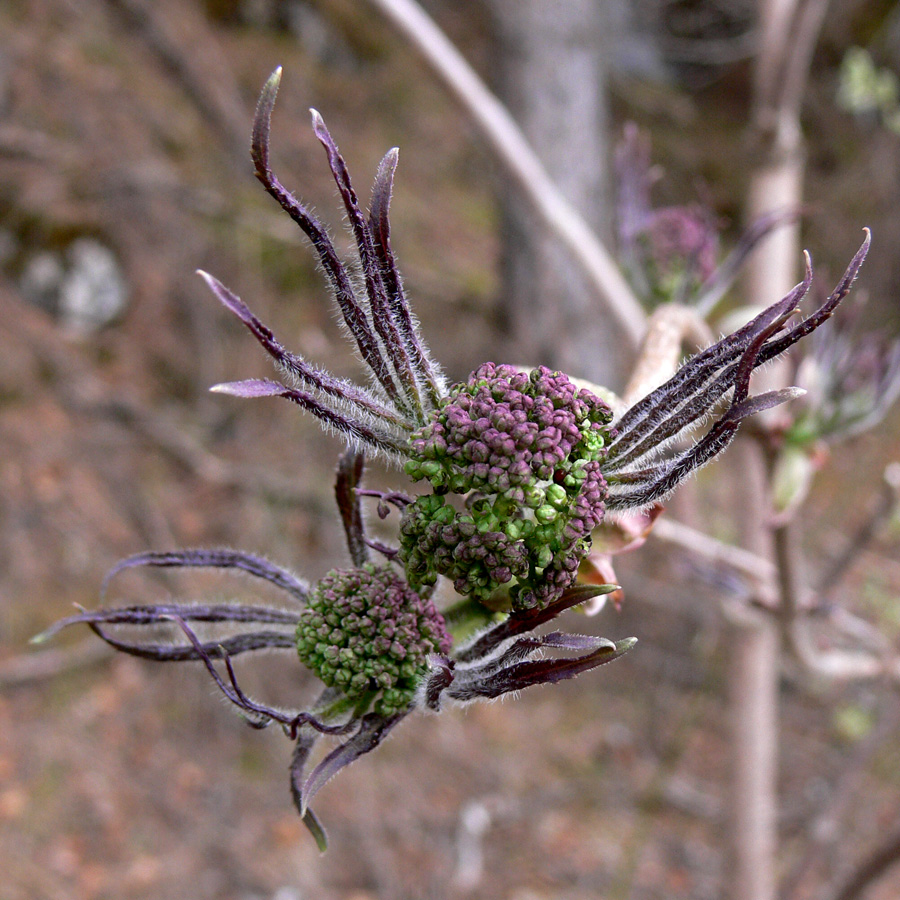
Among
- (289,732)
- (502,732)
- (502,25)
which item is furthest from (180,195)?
(289,732)

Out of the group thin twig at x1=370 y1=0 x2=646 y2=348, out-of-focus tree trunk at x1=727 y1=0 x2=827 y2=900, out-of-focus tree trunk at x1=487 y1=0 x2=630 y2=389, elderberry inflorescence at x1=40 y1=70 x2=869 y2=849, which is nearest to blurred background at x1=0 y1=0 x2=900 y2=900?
out-of-focus tree trunk at x1=487 y1=0 x2=630 y2=389

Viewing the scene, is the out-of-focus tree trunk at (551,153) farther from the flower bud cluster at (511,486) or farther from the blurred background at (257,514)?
the flower bud cluster at (511,486)

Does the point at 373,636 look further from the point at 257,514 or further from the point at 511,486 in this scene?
the point at 257,514

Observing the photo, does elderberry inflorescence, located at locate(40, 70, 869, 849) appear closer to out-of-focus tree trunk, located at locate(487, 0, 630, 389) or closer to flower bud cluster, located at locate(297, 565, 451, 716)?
flower bud cluster, located at locate(297, 565, 451, 716)

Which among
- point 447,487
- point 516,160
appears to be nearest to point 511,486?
point 447,487

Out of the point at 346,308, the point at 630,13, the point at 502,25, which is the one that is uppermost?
the point at 630,13

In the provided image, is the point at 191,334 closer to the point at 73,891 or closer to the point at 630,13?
the point at 73,891
